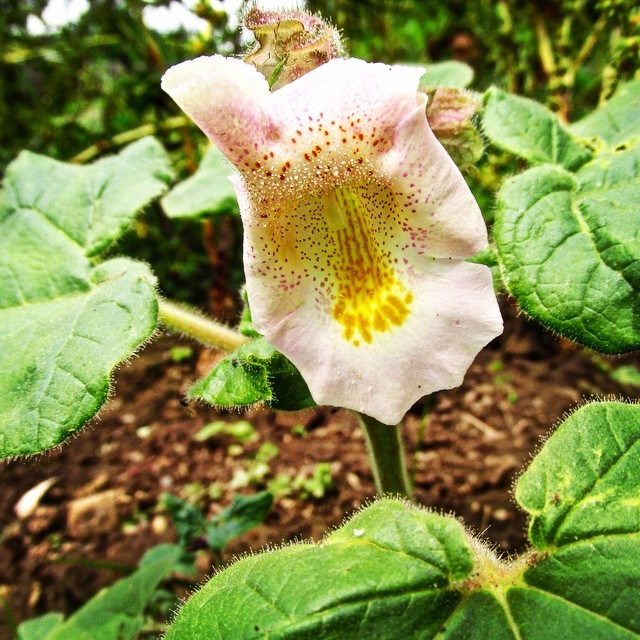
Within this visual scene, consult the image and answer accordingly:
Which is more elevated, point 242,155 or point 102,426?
point 242,155

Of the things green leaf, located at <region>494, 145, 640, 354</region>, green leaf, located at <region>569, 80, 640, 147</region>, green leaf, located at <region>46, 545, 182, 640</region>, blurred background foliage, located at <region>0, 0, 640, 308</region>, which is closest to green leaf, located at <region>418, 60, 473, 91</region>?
green leaf, located at <region>569, 80, 640, 147</region>

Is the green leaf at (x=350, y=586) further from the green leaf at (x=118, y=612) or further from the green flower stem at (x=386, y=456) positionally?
the green leaf at (x=118, y=612)

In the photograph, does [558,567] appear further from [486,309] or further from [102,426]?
[102,426]

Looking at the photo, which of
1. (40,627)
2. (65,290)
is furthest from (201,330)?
(40,627)

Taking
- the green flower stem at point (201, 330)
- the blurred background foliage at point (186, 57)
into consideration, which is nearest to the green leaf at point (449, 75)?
the blurred background foliage at point (186, 57)

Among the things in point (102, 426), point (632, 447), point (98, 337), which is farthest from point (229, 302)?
point (632, 447)

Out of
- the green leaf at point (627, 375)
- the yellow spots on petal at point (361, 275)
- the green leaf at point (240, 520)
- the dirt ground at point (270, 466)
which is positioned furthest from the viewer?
the green leaf at point (627, 375)
